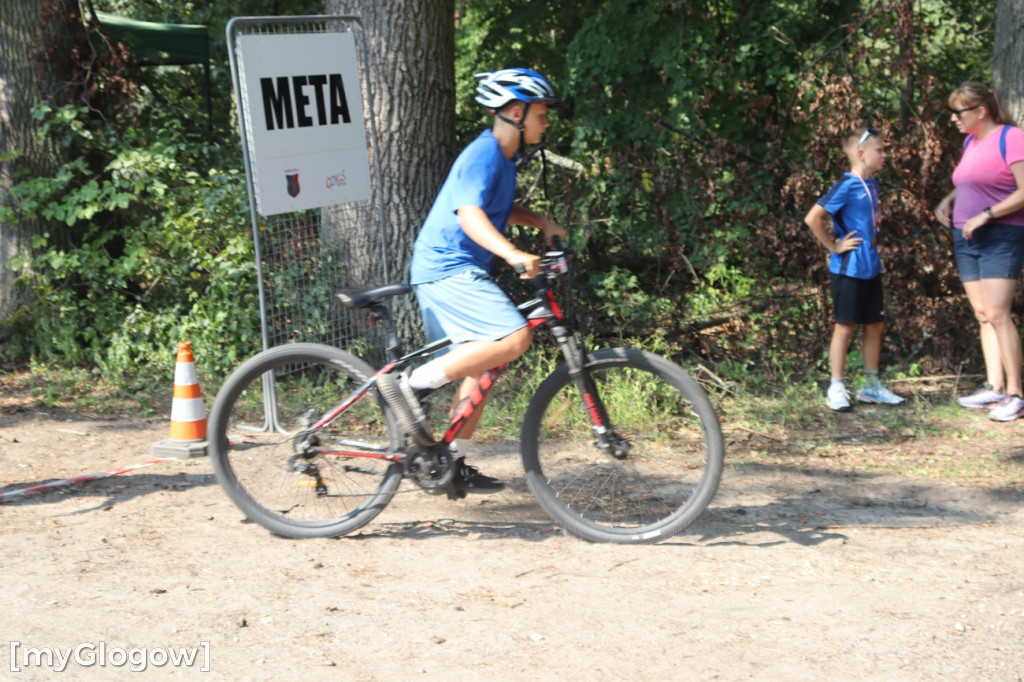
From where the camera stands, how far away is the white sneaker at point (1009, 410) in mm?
6328

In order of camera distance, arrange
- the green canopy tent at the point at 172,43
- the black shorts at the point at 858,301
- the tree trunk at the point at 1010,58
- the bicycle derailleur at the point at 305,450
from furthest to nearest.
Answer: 1. the green canopy tent at the point at 172,43
2. the tree trunk at the point at 1010,58
3. the black shorts at the point at 858,301
4. the bicycle derailleur at the point at 305,450

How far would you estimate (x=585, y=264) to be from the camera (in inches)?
326

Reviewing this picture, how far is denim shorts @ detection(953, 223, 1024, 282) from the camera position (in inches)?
249

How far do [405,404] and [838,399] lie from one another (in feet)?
11.0

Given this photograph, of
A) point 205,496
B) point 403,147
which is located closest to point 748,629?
point 205,496

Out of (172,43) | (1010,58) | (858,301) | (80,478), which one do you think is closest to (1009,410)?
(858,301)

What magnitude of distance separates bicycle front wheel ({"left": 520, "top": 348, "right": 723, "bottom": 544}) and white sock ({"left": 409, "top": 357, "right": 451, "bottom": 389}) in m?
0.41

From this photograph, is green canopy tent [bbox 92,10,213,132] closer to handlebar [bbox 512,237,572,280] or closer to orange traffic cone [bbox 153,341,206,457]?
orange traffic cone [bbox 153,341,206,457]

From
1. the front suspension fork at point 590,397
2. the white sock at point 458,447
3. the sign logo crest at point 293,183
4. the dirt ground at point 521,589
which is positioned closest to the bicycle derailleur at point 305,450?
the dirt ground at point 521,589

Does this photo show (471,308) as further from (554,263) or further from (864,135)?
(864,135)

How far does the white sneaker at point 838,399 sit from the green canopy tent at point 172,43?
24.9 ft

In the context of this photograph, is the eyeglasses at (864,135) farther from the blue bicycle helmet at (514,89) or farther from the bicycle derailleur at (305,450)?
the bicycle derailleur at (305,450)

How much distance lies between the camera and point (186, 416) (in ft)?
19.6

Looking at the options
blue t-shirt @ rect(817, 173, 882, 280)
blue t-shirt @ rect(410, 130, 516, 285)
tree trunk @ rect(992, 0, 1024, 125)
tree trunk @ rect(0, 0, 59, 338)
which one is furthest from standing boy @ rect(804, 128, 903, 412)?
tree trunk @ rect(0, 0, 59, 338)
